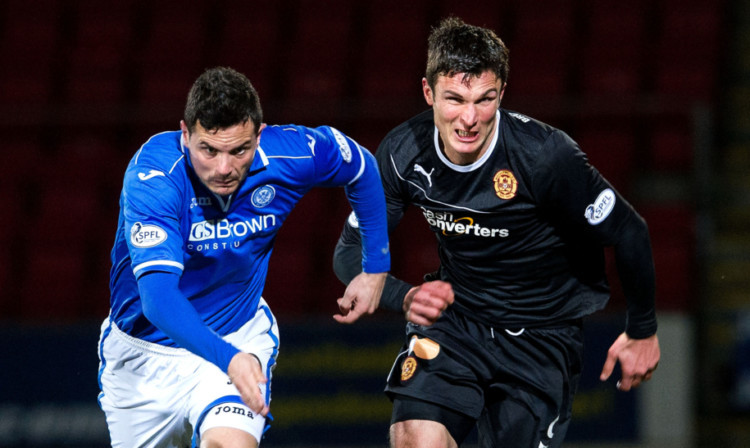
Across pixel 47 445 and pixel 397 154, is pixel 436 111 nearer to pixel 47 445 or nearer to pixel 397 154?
pixel 397 154

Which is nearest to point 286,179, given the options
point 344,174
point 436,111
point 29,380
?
point 344,174

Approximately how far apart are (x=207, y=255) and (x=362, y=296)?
2.09 feet

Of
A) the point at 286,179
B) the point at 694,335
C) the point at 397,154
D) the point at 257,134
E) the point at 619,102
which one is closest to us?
the point at 257,134

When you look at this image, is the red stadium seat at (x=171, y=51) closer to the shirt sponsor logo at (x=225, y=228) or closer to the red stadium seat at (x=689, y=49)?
the red stadium seat at (x=689, y=49)

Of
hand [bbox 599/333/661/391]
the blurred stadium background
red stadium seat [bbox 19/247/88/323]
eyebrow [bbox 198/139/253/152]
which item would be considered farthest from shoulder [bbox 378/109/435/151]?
red stadium seat [bbox 19/247/88/323]

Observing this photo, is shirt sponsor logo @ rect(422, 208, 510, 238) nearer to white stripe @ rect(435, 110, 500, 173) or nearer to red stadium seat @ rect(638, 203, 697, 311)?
white stripe @ rect(435, 110, 500, 173)

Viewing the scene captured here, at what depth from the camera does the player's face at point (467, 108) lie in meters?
3.63

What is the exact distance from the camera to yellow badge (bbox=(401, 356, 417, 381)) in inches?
152

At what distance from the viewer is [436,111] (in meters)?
3.74

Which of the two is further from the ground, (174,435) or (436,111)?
(436,111)

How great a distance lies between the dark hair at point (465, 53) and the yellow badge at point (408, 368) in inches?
39.8

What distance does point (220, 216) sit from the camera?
11.7 ft

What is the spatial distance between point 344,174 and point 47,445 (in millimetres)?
3560

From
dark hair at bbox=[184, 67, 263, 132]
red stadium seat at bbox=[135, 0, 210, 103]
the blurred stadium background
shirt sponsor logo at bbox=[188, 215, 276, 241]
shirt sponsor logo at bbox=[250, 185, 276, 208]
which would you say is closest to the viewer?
dark hair at bbox=[184, 67, 263, 132]
